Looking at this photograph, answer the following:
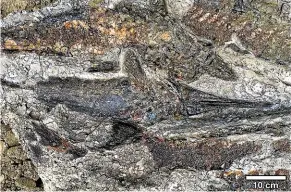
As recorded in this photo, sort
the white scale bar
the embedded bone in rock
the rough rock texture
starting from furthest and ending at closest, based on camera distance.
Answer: the rough rock texture, the white scale bar, the embedded bone in rock

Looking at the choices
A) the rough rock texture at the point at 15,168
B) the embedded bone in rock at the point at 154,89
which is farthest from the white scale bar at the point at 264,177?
the rough rock texture at the point at 15,168

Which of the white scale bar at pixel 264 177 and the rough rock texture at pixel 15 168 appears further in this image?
the rough rock texture at pixel 15 168

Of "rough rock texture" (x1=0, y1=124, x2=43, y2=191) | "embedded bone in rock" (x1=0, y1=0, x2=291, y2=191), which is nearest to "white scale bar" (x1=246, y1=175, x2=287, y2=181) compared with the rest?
"embedded bone in rock" (x1=0, y1=0, x2=291, y2=191)

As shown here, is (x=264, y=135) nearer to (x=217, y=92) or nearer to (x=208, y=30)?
(x=217, y=92)

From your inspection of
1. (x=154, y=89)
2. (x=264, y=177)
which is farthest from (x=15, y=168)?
(x=264, y=177)

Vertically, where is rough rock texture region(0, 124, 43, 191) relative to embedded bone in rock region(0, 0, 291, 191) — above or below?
below

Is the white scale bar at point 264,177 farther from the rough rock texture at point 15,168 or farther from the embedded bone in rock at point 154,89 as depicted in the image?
the rough rock texture at point 15,168

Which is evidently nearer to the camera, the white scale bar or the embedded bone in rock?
the embedded bone in rock

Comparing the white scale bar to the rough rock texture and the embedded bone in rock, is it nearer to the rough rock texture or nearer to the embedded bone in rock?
the embedded bone in rock
